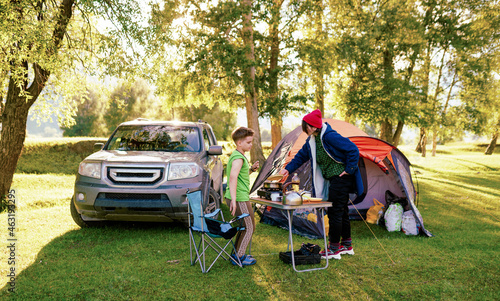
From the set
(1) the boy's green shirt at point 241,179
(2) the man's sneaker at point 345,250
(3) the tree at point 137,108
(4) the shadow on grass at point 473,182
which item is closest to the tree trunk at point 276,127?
(4) the shadow on grass at point 473,182

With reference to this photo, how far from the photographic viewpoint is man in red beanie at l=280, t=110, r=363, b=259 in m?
5.05

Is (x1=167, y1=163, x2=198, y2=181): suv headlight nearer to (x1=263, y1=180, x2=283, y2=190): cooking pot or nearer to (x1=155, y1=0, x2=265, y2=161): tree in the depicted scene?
(x1=263, y1=180, x2=283, y2=190): cooking pot

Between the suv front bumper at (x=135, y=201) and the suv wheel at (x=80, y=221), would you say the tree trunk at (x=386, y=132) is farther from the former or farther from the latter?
the suv wheel at (x=80, y=221)

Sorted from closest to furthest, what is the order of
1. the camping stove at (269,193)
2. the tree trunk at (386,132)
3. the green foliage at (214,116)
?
1. the camping stove at (269,193)
2. the tree trunk at (386,132)
3. the green foliage at (214,116)

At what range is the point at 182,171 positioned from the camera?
6.09 meters

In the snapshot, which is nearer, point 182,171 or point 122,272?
point 122,272

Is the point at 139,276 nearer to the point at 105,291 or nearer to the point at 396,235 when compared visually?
the point at 105,291

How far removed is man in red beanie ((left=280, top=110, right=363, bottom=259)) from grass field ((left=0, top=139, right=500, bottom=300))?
52 cm

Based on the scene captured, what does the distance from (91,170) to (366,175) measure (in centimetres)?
562

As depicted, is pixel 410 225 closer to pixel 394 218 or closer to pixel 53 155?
pixel 394 218

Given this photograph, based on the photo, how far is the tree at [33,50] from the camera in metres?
7.59

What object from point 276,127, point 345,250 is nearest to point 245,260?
point 345,250

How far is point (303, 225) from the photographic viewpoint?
23.0 feet

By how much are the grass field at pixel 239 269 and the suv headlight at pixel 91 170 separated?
1137 mm
